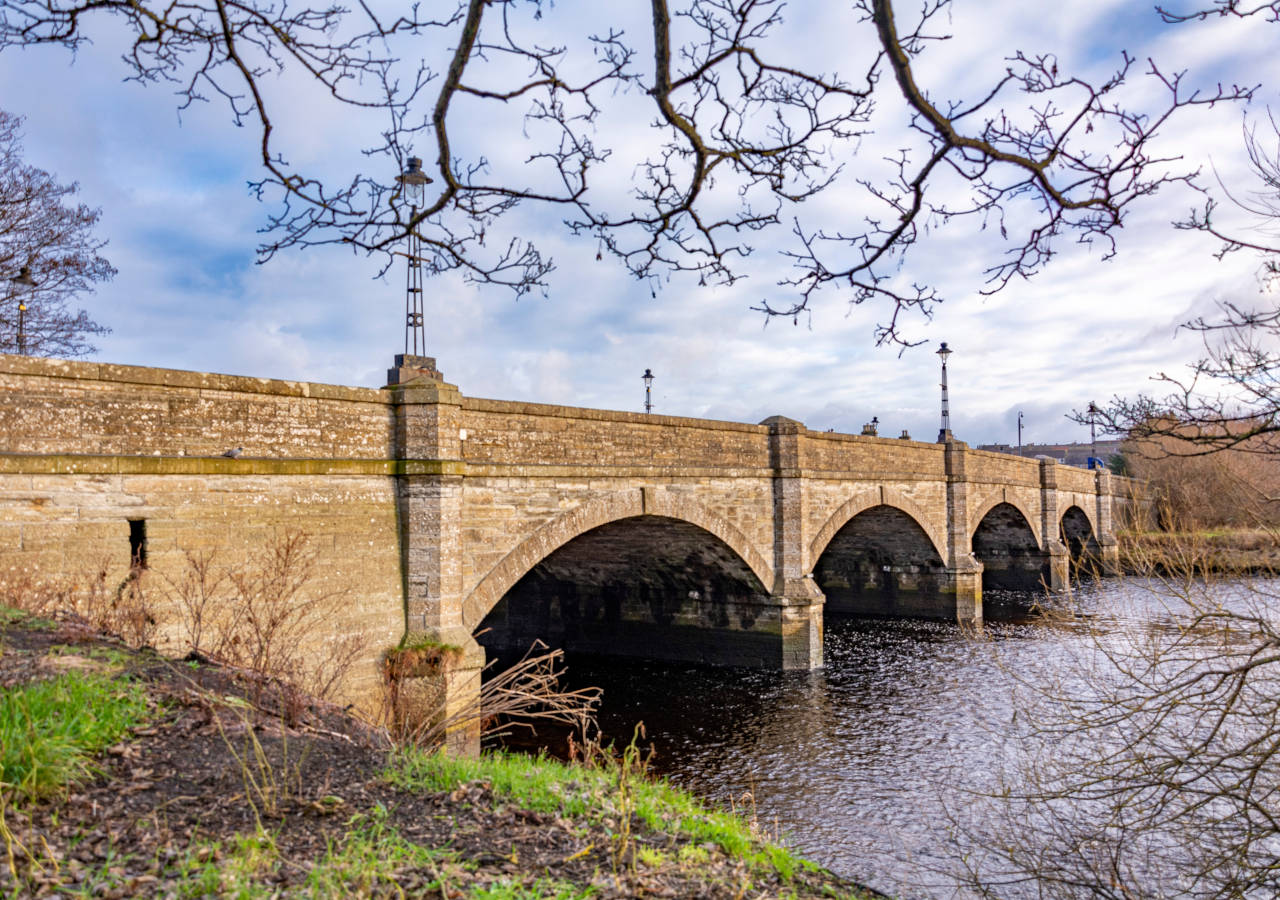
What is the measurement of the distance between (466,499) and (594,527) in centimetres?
284

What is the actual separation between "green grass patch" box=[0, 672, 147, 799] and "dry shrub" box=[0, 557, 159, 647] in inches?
68.7

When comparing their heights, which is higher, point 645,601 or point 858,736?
point 645,601

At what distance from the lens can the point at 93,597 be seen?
7062mm

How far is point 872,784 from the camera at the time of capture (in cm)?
1094

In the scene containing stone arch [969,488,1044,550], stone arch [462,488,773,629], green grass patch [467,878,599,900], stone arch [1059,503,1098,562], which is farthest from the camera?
stone arch [1059,503,1098,562]

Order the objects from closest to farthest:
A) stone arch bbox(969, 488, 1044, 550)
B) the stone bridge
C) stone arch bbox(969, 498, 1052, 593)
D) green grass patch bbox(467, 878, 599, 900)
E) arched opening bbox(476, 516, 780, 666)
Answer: green grass patch bbox(467, 878, 599, 900)
the stone bridge
arched opening bbox(476, 516, 780, 666)
stone arch bbox(969, 488, 1044, 550)
stone arch bbox(969, 498, 1052, 593)

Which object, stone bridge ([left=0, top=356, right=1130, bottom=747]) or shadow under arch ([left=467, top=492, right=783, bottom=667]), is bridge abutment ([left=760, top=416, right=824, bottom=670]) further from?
shadow under arch ([left=467, top=492, right=783, bottom=667])

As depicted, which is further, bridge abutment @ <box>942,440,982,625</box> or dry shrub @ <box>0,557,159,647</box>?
bridge abutment @ <box>942,440,982,625</box>

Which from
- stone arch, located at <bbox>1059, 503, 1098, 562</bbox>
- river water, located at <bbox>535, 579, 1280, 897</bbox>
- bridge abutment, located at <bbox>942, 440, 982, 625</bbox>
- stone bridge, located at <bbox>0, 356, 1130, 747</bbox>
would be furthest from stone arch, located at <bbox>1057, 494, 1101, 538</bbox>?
river water, located at <bbox>535, 579, 1280, 897</bbox>

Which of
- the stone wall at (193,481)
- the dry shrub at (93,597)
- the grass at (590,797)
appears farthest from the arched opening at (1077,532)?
the dry shrub at (93,597)

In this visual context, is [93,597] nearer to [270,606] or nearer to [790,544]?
[270,606]

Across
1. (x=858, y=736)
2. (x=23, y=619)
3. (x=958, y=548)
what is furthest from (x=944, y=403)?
(x=23, y=619)

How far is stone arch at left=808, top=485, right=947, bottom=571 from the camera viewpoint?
18125mm

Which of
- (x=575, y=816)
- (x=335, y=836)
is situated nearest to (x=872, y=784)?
(x=575, y=816)
